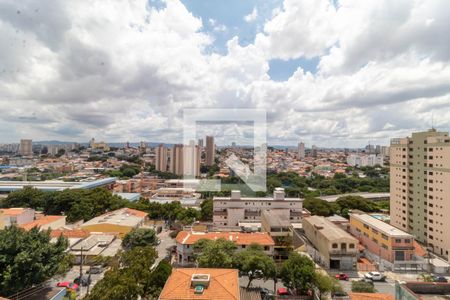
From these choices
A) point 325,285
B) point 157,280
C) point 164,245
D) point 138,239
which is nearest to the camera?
point 157,280

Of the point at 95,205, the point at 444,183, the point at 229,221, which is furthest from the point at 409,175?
the point at 95,205

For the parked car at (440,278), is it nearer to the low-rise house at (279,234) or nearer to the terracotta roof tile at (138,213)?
the low-rise house at (279,234)

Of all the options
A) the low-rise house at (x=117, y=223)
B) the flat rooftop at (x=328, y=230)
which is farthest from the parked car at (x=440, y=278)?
the low-rise house at (x=117, y=223)

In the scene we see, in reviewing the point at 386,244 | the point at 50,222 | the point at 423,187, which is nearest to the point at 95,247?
the point at 50,222

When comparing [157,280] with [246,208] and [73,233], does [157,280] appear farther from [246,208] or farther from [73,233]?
[246,208]

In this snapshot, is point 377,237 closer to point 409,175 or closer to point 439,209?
point 439,209

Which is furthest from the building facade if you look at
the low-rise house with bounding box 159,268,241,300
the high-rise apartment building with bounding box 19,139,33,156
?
the high-rise apartment building with bounding box 19,139,33,156
